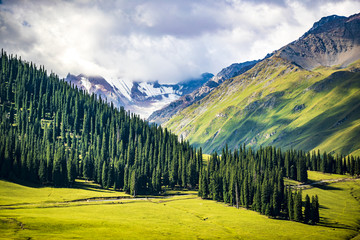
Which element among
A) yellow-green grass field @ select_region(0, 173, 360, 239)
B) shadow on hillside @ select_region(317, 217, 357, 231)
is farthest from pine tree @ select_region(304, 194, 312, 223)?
yellow-green grass field @ select_region(0, 173, 360, 239)

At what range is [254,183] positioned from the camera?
487 ft

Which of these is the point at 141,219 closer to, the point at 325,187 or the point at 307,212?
the point at 307,212

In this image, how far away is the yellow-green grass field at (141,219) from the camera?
7675 centimetres

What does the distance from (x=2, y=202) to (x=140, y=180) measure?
76.1 metres

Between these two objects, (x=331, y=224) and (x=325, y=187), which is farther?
(x=325, y=187)

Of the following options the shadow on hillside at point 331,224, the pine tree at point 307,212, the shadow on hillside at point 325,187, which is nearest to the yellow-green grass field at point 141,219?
the shadow on hillside at point 331,224

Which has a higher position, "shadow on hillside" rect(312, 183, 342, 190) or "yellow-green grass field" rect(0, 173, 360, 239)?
"shadow on hillside" rect(312, 183, 342, 190)

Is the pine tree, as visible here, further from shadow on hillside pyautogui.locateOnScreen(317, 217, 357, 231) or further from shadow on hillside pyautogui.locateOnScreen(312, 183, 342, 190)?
shadow on hillside pyautogui.locateOnScreen(312, 183, 342, 190)

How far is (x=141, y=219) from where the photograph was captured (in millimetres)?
100250

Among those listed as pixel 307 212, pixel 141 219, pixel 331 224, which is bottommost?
pixel 331 224

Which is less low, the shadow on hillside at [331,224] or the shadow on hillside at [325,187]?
the shadow on hillside at [325,187]

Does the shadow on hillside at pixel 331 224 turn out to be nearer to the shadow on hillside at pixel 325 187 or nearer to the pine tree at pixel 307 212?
the pine tree at pixel 307 212

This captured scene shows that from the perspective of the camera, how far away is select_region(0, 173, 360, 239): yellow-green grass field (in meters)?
76.8

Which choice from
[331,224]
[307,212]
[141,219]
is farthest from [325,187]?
[141,219]
